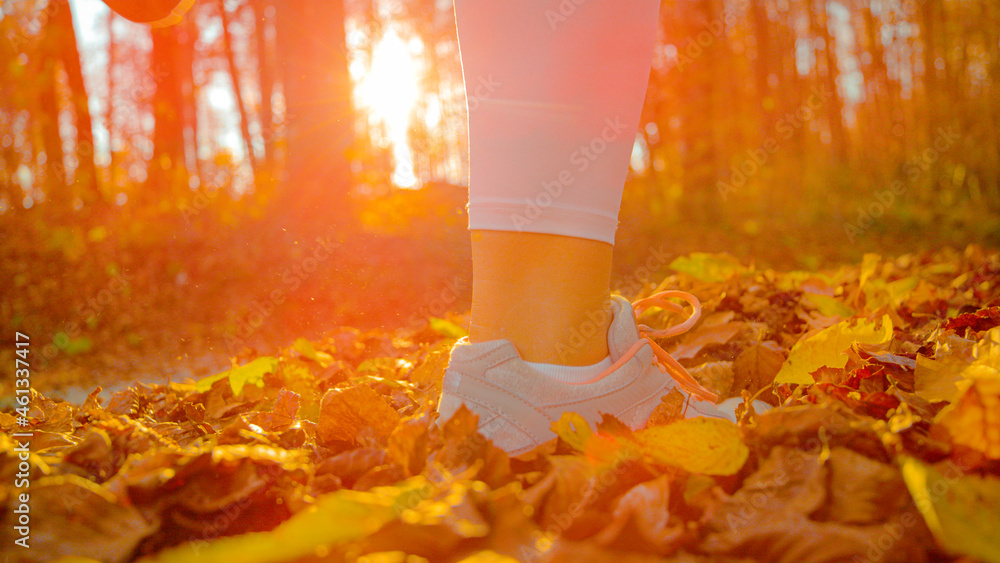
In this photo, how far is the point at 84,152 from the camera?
6.04 m

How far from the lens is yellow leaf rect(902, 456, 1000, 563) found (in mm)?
538

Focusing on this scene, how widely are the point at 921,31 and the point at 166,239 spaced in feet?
42.3

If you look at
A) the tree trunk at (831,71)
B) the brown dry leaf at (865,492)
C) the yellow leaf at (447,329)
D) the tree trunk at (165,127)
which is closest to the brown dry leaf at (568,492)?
the brown dry leaf at (865,492)

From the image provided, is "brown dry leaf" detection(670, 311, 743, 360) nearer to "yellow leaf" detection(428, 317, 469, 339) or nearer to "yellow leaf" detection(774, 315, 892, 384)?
"yellow leaf" detection(774, 315, 892, 384)

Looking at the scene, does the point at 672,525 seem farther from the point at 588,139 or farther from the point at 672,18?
the point at 672,18

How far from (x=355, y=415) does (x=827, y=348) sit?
853 mm

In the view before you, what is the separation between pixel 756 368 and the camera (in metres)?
1.35

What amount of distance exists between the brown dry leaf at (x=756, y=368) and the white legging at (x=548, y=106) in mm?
624

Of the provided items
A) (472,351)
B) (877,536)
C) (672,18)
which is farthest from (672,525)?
(672,18)

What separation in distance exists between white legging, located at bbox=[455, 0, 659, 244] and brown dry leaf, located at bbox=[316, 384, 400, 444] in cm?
34

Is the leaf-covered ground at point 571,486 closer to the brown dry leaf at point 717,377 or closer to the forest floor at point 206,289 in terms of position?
the brown dry leaf at point 717,377

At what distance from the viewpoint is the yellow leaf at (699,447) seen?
0.71 m

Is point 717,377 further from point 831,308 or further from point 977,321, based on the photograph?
point 831,308

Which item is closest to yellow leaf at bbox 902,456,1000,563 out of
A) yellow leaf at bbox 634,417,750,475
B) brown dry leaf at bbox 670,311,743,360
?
yellow leaf at bbox 634,417,750,475
